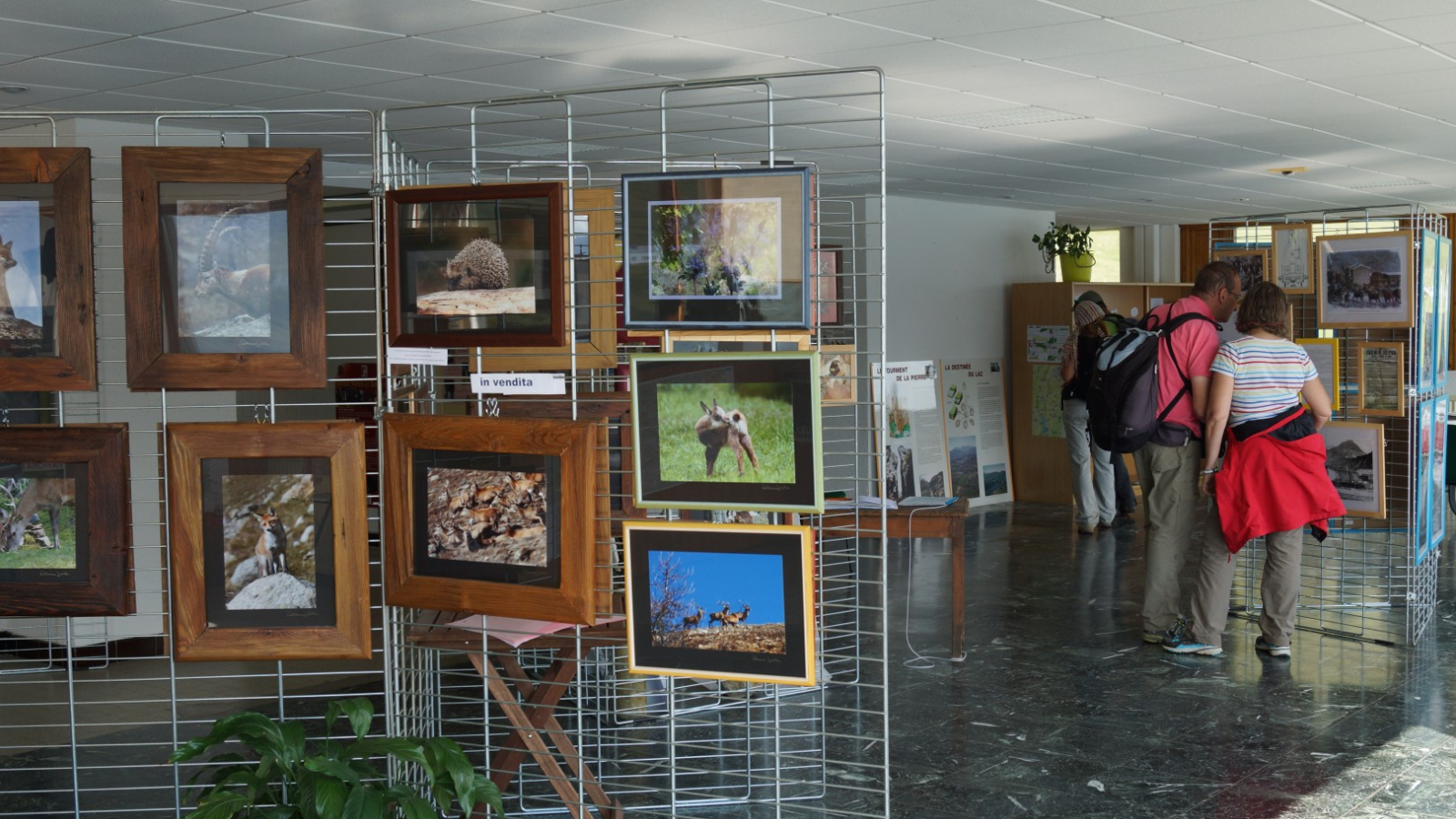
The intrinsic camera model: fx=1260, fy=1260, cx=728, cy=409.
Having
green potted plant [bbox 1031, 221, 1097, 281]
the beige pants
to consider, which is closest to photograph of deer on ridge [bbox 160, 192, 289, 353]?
the beige pants

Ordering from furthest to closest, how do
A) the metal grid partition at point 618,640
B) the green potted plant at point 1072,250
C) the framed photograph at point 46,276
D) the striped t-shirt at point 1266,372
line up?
1. the green potted plant at point 1072,250
2. the striped t-shirt at point 1266,372
3. the metal grid partition at point 618,640
4. the framed photograph at point 46,276

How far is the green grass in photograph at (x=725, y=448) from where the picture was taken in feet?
9.10

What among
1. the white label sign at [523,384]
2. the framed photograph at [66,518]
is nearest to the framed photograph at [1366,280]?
the white label sign at [523,384]

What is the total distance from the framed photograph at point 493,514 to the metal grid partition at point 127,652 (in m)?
0.57

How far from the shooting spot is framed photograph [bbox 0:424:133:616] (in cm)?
309

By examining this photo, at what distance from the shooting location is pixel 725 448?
2814mm

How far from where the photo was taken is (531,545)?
294 centimetres

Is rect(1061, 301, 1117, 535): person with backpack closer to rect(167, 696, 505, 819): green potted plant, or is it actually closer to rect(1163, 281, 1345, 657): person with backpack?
rect(1163, 281, 1345, 657): person with backpack

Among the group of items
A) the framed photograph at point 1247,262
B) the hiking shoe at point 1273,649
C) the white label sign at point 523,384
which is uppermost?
the framed photograph at point 1247,262

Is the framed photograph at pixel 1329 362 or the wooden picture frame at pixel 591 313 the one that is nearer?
the wooden picture frame at pixel 591 313

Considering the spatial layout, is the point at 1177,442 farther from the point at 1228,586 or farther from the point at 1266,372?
the point at 1228,586

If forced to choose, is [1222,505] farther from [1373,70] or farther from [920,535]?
[1373,70]

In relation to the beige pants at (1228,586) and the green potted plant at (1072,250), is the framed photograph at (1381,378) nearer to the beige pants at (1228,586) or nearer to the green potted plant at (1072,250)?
the beige pants at (1228,586)

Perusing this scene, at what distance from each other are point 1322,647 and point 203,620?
16.5 ft
